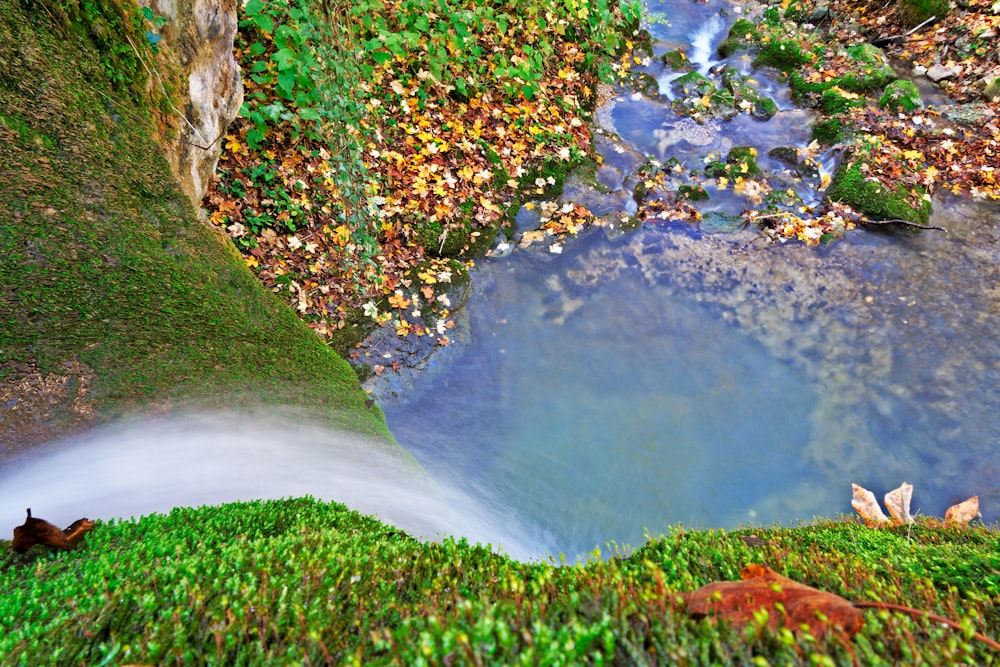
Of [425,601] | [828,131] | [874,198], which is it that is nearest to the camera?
[425,601]

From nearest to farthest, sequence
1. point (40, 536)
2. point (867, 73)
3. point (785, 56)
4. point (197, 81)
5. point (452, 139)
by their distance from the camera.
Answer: point (40, 536)
point (197, 81)
point (452, 139)
point (867, 73)
point (785, 56)

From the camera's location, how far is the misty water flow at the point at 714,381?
559 cm

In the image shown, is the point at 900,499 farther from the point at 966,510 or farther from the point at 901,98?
the point at 901,98

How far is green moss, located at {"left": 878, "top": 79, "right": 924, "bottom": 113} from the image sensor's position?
30.0 feet

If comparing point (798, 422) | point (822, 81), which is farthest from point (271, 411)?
point (822, 81)

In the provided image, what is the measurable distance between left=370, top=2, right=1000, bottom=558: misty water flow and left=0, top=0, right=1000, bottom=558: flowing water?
22 millimetres

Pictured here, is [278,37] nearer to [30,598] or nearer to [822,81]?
[30,598]

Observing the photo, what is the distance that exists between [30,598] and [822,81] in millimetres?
13196

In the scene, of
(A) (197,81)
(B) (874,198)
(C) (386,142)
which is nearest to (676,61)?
(B) (874,198)

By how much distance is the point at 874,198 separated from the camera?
7.71 m

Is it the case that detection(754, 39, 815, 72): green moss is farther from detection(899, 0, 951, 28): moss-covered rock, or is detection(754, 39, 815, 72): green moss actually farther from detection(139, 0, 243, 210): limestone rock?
detection(139, 0, 243, 210): limestone rock

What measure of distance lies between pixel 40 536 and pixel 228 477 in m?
1.51

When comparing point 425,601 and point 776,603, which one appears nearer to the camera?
point 776,603

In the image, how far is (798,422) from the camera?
603 centimetres
